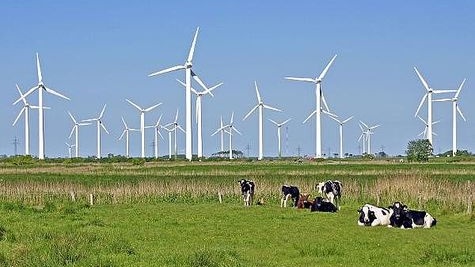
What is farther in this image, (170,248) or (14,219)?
(14,219)

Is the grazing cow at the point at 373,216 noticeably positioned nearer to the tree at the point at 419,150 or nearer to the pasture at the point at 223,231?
the pasture at the point at 223,231

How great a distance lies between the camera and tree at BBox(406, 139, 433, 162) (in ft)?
380

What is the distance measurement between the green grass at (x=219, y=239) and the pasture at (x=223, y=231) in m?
0.03

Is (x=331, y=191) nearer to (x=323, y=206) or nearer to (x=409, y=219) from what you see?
(x=323, y=206)

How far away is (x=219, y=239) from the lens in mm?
21781

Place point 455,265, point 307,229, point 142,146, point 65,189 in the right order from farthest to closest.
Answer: point 142,146 < point 65,189 < point 307,229 < point 455,265

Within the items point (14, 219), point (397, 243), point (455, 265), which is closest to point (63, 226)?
point (14, 219)

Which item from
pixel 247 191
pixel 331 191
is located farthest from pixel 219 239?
pixel 331 191

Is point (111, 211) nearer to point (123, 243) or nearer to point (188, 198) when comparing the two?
point (188, 198)

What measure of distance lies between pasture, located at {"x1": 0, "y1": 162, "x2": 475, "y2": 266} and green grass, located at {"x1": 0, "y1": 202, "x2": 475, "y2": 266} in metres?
0.03

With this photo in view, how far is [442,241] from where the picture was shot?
71.5 ft

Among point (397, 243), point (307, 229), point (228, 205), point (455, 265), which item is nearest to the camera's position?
point (455, 265)

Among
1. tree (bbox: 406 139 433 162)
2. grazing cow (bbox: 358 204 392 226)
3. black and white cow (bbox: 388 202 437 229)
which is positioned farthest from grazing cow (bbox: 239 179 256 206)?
tree (bbox: 406 139 433 162)

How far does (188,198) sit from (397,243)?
67.6ft
